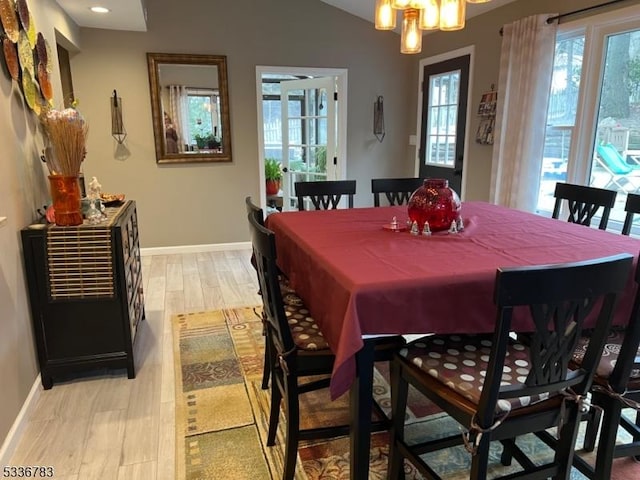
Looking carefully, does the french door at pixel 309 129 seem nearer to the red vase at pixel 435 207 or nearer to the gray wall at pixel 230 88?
the gray wall at pixel 230 88

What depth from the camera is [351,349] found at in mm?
1360

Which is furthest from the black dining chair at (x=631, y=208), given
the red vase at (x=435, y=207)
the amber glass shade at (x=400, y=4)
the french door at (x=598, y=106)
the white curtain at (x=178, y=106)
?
the white curtain at (x=178, y=106)

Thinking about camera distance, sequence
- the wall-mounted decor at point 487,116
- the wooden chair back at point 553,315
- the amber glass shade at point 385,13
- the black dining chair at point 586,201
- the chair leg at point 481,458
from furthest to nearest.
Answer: the wall-mounted decor at point 487,116, the black dining chair at point 586,201, the amber glass shade at point 385,13, the chair leg at point 481,458, the wooden chair back at point 553,315

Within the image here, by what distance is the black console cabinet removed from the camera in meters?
2.27

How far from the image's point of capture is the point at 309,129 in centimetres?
556

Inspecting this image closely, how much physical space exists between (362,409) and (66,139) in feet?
6.32

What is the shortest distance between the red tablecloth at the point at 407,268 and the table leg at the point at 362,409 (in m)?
0.07

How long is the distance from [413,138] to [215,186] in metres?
2.39

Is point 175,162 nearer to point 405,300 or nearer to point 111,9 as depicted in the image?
point 111,9

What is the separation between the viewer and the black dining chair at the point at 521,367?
114 centimetres

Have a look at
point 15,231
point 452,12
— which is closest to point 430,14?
point 452,12

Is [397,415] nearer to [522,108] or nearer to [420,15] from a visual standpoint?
[420,15]

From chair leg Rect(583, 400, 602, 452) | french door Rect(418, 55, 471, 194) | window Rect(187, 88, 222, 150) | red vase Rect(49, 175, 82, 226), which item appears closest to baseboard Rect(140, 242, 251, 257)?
window Rect(187, 88, 222, 150)

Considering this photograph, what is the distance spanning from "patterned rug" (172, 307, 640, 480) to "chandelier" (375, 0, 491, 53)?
1.83 meters
